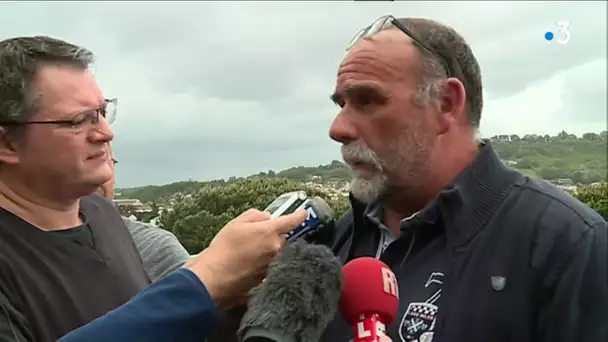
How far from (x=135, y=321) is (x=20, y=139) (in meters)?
0.78

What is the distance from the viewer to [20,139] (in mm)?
2244

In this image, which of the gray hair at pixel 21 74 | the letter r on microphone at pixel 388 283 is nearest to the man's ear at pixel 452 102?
the letter r on microphone at pixel 388 283

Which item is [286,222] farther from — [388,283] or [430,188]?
[430,188]

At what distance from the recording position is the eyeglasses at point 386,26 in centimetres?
245

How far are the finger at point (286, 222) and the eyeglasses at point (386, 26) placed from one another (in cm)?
81

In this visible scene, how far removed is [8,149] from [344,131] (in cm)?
101

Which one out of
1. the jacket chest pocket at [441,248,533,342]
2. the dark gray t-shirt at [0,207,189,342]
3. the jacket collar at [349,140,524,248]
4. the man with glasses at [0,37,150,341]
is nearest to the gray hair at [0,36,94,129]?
the man with glasses at [0,37,150,341]

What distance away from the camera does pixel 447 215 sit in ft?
7.29

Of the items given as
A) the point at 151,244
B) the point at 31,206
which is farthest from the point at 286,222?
the point at 151,244

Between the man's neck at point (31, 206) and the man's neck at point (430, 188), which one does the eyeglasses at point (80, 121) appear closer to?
the man's neck at point (31, 206)

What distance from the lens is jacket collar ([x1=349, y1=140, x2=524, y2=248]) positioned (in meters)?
2.17

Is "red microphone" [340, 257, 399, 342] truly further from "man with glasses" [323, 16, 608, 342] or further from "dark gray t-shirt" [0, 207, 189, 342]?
"dark gray t-shirt" [0, 207, 189, 342]

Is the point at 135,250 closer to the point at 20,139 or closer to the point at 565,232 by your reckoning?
the point at 20,139

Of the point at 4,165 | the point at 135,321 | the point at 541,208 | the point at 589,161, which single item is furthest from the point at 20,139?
the point at 589,161
